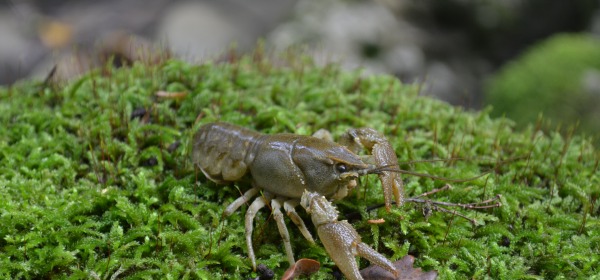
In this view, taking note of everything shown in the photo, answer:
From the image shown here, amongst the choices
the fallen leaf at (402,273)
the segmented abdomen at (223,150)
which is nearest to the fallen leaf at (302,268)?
the fallen leaf at (402,273)

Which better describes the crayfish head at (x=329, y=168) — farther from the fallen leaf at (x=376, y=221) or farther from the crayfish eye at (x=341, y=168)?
the fallen leaf at (x=376, y=221)

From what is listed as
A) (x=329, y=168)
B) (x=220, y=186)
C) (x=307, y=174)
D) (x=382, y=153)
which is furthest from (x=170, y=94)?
(x=382, y=153)

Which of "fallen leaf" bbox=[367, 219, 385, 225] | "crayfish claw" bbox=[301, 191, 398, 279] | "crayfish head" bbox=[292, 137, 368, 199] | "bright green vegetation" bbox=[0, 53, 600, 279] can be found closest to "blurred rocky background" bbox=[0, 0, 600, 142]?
"bright green vegetation" bbox=[0, 53, 600, 279]

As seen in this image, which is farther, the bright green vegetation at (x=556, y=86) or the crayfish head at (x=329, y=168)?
the bright green vegetation at (x=556, y=86)

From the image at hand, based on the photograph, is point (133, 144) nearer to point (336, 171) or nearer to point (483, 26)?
point (336, 171)

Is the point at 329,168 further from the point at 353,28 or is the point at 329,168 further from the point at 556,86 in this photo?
the point at 353,28

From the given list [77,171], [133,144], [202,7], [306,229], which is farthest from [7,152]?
[202,7]
